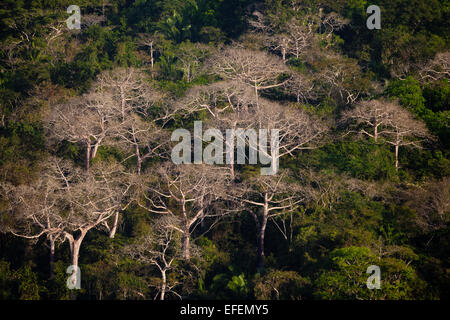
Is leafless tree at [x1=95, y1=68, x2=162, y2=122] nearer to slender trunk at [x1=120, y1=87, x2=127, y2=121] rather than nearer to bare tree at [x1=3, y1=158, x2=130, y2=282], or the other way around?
slender trunk at [x1=120, y1=87, x2=127, y2=121]

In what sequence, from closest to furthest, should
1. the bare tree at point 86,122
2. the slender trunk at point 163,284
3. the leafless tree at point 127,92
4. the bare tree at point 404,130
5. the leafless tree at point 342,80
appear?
the slender trunk at point 163,284
the bare tree at point 404,130
the bare tree at point 86,122
the leafless tree at point 127,92
the leafless tree at point 342,80

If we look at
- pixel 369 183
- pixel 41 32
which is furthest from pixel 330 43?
pixel 41 32

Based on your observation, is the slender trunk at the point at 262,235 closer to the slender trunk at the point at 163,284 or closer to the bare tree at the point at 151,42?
the slender trunk at the point at 163,284

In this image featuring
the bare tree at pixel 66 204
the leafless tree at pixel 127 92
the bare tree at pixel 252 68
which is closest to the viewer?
the bare tree at pixel 66 204

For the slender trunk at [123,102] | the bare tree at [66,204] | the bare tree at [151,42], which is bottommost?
the bare tree at [66,204]

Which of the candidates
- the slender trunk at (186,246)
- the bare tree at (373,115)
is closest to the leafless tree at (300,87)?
the bare tree at (373,115)

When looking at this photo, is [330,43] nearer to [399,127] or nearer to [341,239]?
[399,127]

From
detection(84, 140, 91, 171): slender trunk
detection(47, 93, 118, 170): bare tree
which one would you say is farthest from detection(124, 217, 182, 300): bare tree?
detection(47, 93, 118, 170): bare tree
